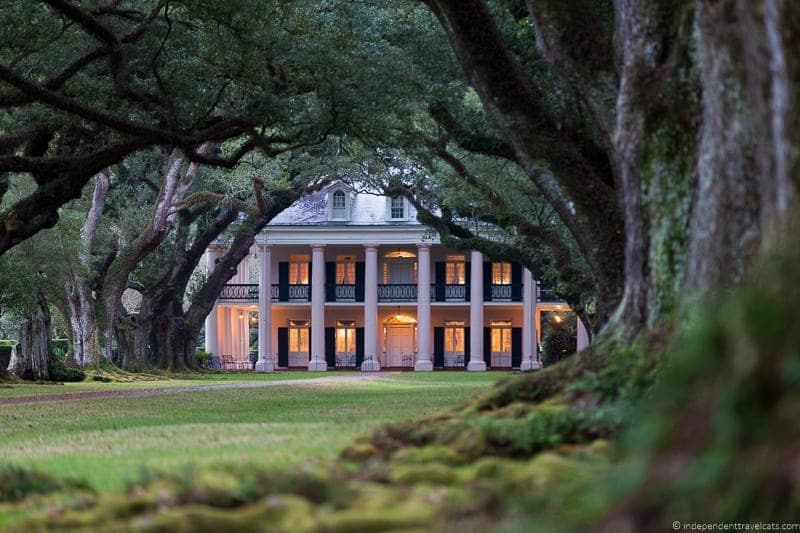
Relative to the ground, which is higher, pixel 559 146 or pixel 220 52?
pixel 220 52

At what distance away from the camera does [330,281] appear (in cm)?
5594

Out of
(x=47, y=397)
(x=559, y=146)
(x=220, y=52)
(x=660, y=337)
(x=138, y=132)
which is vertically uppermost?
(x=220, y=52)

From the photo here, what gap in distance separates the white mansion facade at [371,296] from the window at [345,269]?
0.05 m

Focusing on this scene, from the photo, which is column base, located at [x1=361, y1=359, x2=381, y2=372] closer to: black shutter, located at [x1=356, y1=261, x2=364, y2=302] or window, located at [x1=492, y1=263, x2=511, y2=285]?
black shutter, located at [x1=356, y1=261, x2=364, y2=302]

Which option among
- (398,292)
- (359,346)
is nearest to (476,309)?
(398,292)

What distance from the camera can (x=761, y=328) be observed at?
3055 mm

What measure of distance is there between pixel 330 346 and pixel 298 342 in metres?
1.79

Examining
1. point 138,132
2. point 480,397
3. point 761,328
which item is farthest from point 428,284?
point 761,328

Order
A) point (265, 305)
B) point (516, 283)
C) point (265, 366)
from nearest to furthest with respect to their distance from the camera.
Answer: point (265, 366) → point (265, 305) → point (516, 283)

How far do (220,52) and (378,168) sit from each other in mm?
16700

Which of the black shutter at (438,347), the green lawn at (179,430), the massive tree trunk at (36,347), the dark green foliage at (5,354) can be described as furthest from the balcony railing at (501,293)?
the green lawn at (179,430)

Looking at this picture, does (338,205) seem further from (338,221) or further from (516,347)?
(516,347)

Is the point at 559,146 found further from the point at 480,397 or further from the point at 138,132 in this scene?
the point at 138,132

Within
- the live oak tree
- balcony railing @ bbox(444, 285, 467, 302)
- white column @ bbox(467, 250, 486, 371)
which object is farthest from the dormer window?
the live oak tree
